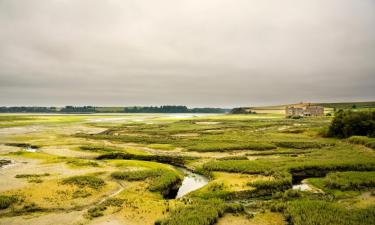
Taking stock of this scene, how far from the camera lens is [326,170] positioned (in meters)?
39.9

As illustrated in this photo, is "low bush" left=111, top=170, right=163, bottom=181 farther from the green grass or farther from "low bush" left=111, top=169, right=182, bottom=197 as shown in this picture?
the green grass

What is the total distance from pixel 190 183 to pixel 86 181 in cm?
1154

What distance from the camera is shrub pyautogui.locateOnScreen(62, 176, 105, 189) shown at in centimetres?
3256

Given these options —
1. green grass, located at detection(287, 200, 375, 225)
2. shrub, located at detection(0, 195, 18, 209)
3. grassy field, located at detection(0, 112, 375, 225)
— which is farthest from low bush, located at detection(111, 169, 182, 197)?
green grass, located at detection(287, 200, 375, 225)

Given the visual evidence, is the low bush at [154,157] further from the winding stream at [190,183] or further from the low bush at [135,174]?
the low bush at [135,174]

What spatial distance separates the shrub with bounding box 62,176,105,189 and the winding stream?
8.44m

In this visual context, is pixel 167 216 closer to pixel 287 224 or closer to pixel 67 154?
pixel 287 224

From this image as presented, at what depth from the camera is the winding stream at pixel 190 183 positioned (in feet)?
108

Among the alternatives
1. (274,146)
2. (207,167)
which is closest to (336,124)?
(274,146)

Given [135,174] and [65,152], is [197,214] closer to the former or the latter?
[135,174]

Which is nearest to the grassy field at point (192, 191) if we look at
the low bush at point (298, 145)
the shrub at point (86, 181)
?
the shrub at point (86, 181)

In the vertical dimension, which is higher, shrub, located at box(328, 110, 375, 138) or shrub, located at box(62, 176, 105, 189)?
shrub, located at box(328, 110, 375, 138)

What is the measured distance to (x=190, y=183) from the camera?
36500 mm

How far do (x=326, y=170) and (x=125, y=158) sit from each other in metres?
30.6
